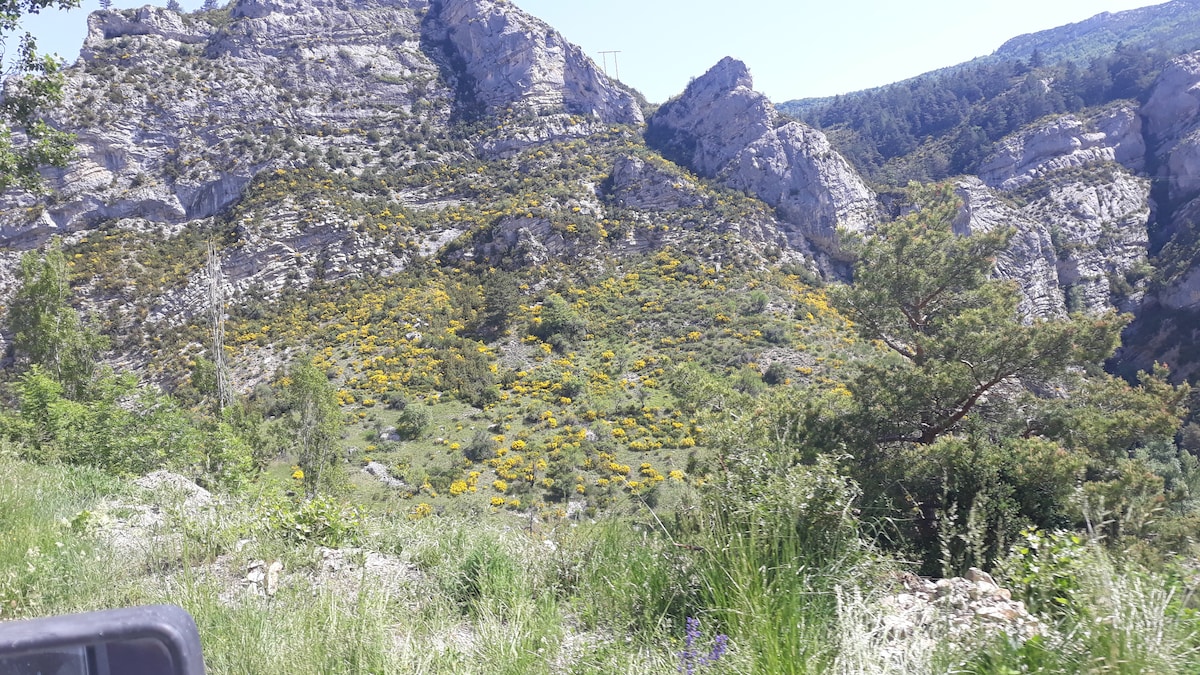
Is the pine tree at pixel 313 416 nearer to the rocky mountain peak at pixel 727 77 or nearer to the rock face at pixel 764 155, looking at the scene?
the rock face at pixel 764 155

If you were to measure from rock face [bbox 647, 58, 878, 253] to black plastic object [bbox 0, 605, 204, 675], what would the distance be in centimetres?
4525

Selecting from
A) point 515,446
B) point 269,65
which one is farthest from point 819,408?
point 269,65

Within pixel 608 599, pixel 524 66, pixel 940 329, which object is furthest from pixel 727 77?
pixel 608 599

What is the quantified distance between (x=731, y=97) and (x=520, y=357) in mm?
37534

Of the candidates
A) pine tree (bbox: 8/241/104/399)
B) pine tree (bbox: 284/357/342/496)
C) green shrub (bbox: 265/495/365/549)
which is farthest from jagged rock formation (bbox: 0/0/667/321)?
green shrub (bbox: 265/495/365/549)

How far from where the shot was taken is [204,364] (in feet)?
61.8

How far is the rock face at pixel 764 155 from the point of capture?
141ft

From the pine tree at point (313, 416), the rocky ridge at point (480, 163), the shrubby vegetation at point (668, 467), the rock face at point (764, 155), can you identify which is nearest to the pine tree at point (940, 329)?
the shrubby vegetation at point (668, 467)

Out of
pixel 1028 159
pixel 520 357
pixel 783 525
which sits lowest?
pixel 520 357

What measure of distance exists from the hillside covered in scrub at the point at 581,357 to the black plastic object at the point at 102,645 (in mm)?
1255

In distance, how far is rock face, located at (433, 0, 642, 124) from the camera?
5241 centimetres

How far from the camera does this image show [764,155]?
4584 cm

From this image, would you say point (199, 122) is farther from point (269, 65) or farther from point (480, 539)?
point (480, 539)

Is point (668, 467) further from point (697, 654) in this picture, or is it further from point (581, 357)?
point (697, 654)
